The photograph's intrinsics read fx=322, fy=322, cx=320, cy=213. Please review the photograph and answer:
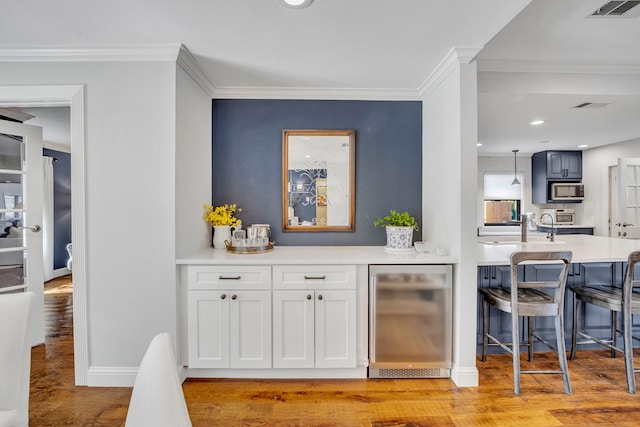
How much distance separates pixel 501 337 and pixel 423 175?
1.57 m

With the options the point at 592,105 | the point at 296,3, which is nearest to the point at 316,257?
the point at 296,3

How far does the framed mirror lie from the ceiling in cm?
44

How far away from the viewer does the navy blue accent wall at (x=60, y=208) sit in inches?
223

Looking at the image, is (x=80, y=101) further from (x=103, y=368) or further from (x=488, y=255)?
(x=488, y=255)


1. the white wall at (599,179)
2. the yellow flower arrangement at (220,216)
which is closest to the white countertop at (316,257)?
the yellow flower arrangement at (220,216)

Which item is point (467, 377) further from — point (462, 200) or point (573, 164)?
point (573, 164)

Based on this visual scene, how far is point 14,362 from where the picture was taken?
1197 mm

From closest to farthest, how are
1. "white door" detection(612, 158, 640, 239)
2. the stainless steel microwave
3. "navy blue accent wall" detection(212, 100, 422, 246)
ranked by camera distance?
1. "navy blue accent wall" detection(212, 100, 422, 246)
2. "white door" detection(612, 158, 640, 239)
3. the stainless steel microwave

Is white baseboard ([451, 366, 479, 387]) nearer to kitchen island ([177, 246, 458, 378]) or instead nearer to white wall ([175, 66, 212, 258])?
kitchen island ([177, 246, 458, 378])

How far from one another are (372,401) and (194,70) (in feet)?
8.97

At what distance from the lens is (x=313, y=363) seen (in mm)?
2371

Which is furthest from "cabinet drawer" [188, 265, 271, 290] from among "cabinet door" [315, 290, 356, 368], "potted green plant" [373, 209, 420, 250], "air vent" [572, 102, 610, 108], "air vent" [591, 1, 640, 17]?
"air vent" [572, 102, 610, 108]

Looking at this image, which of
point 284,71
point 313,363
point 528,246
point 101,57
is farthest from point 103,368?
point 528,246

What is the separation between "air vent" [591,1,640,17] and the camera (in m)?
1.90
